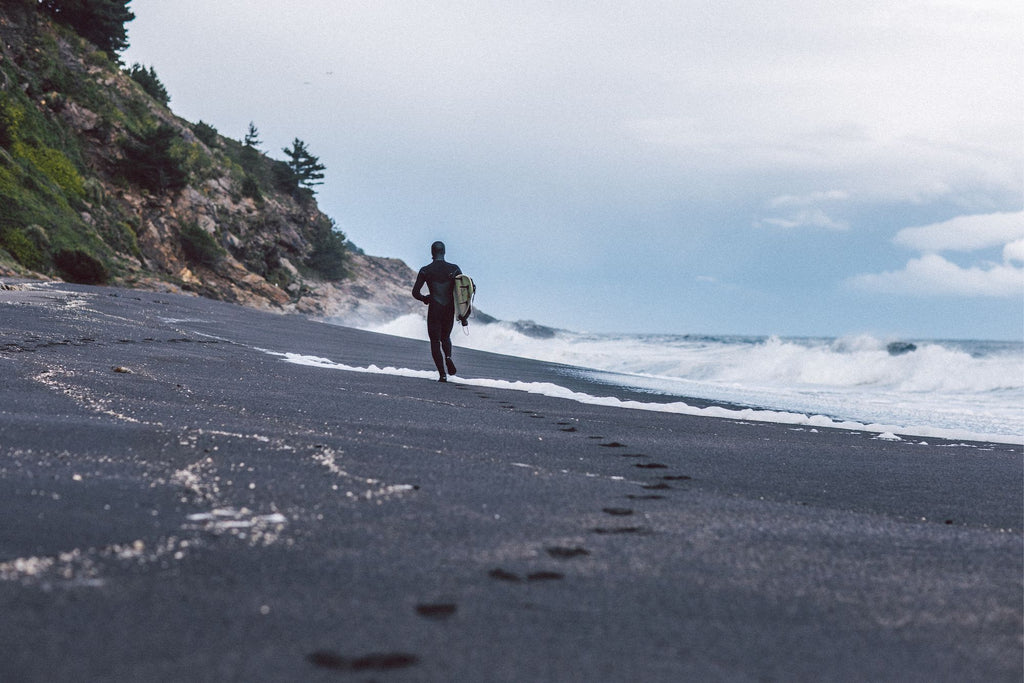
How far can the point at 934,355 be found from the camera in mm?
15875

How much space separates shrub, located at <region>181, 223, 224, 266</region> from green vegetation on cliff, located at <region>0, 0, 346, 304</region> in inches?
1.6

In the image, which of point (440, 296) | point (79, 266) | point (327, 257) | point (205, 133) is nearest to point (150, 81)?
point (205, 133)

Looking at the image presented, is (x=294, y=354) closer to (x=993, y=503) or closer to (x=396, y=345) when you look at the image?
(x=396, y=345)

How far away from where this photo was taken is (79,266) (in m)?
20.1

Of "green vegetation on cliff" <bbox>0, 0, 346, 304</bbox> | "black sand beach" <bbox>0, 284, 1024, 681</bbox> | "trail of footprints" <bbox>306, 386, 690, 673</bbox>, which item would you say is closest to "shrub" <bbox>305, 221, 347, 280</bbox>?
"green vegetation on cliff" <bbox>0, 0, 346, 304</bbox>

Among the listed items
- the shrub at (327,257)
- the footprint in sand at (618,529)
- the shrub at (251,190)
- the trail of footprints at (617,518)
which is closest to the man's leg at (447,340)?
the trail of footprints at (617,518)

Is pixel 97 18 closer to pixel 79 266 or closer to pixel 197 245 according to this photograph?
pixel 197 245

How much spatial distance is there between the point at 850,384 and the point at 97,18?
32.1 metres

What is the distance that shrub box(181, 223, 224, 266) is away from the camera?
3043 cm

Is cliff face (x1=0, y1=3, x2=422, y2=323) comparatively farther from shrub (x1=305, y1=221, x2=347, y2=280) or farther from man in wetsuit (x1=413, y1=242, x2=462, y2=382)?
man in wetsuit (x1=413, y1=242, x2=462, y2=382)

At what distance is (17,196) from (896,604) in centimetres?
2287

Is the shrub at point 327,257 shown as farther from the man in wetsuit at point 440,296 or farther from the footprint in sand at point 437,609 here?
the footprint in sand at point 437,609

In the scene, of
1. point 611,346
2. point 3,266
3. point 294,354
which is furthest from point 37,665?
point 611,346

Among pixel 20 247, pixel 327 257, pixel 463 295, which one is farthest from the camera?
pixel 327 257
